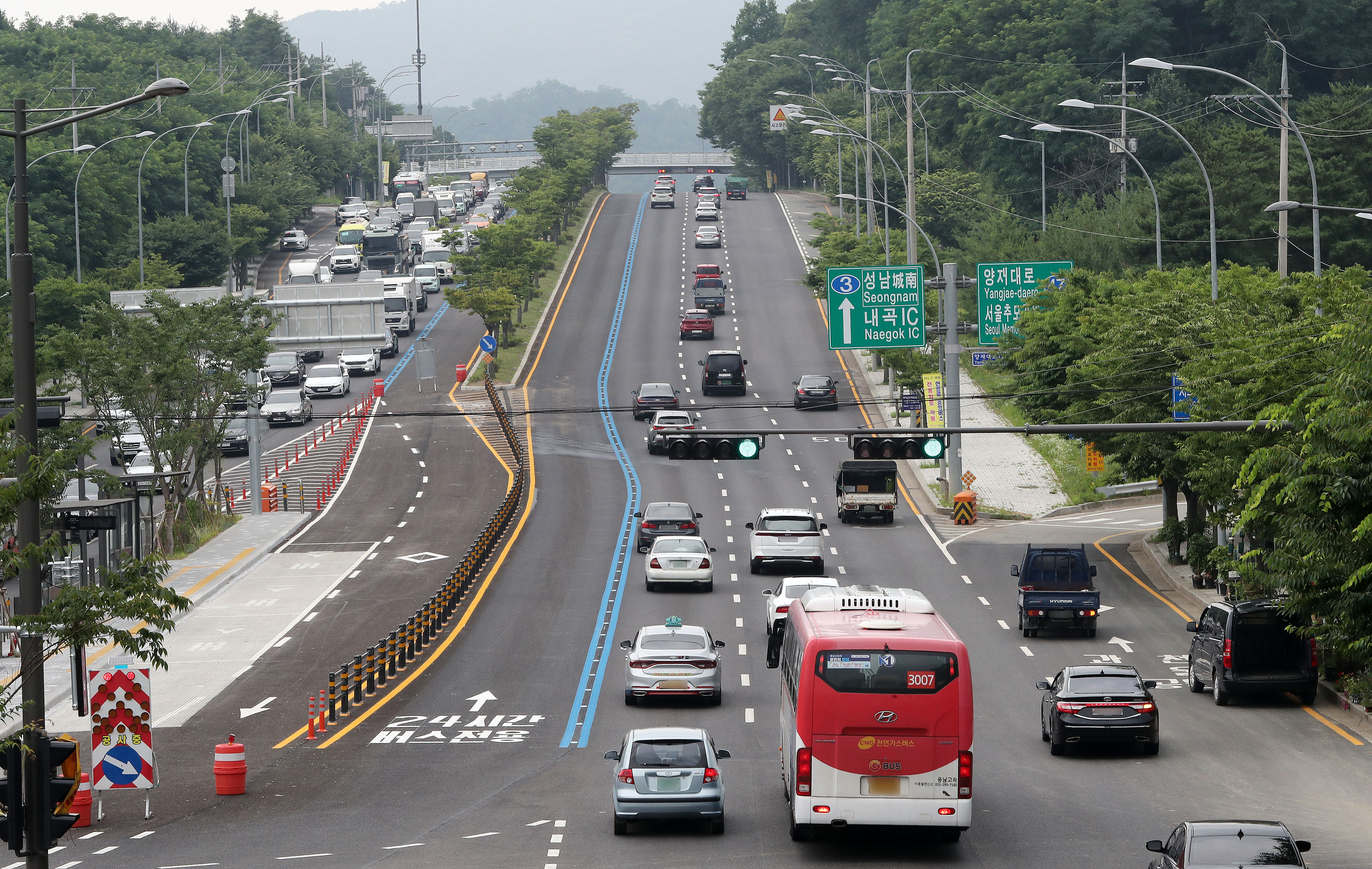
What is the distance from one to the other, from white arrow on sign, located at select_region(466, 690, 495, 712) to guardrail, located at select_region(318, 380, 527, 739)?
89.4 inches

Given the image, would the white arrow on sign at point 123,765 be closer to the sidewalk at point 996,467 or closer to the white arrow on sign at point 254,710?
the white arrow on sign at point 254,710

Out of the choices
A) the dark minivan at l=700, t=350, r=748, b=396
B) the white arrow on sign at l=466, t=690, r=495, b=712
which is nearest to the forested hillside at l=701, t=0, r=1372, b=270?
the dark minivan at l=700, t=350, r=748, b=396

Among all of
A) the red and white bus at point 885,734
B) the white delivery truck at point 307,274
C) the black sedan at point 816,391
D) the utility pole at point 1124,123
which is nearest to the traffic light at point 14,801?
the red and white bus at point 885,734

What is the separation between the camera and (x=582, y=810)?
2297 centimetres

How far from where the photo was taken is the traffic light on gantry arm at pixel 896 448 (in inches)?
1241

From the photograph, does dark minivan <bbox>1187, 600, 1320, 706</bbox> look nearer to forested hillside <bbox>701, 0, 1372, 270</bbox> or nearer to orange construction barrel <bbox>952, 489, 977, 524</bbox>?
orange construction barrel <bbox>952, 489, 977, 524</bbox>

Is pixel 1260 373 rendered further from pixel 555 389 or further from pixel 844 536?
pixel 555 389

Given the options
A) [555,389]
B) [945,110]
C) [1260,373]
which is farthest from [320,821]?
[945,110]

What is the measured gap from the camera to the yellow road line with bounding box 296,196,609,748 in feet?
97.6

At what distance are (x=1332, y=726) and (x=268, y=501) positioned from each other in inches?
1568

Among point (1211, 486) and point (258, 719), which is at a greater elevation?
point (1211, 486)

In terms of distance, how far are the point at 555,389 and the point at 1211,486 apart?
4694 cm

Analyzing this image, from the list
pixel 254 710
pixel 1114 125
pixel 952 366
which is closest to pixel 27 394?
pixel 254 710

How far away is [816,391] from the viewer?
69.1 m
